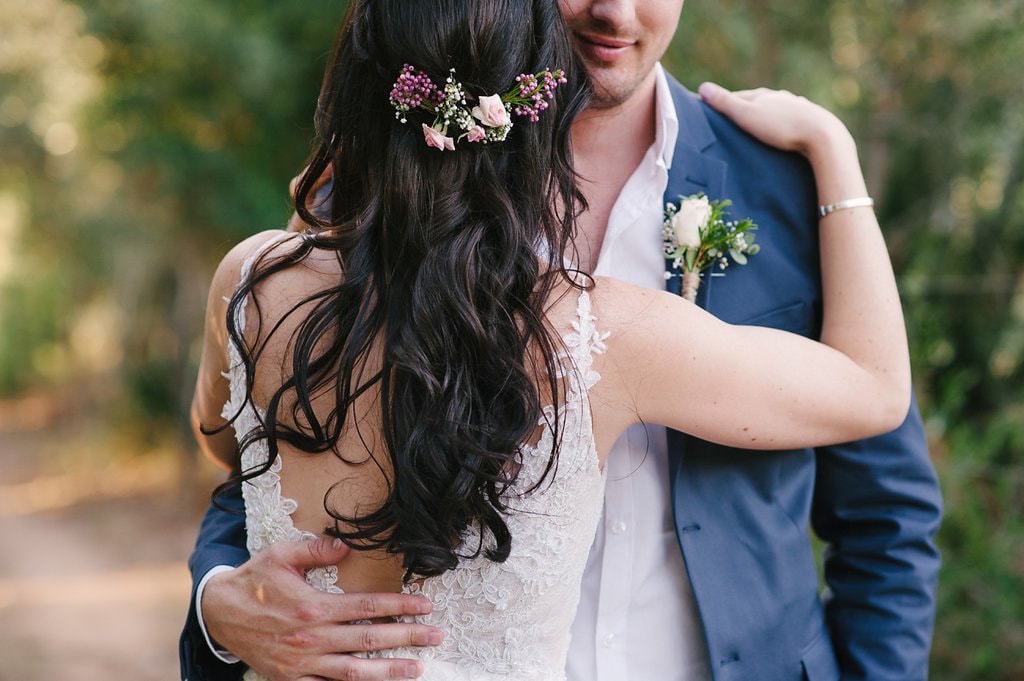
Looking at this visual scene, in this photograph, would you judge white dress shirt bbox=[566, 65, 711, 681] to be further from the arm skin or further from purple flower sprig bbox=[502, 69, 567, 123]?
purple flower sprig bbox=[502, 69, 567, 123]

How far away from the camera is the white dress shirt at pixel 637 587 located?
203cm

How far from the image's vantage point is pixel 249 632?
185 cm

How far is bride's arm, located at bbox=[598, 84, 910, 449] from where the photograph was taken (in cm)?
164

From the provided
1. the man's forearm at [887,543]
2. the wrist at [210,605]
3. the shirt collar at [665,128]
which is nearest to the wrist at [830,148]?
the shirt collar at [665,128]

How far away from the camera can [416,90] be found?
154cm

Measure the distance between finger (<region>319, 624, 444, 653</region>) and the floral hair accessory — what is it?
0.87 meters

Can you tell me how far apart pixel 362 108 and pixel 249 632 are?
1024 mm

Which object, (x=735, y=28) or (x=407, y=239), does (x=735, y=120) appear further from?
(x=735, y=28)

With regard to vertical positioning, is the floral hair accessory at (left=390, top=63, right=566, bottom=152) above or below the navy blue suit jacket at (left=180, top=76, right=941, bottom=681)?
above

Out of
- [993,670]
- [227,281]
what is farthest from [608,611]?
[993,670]

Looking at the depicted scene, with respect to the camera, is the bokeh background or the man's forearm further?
the bokeh background

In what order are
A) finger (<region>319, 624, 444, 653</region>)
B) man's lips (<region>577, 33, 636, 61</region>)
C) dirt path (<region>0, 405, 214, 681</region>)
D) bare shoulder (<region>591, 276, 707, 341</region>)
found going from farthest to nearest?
1. dirt path (<region>0, 405, 214, 681</region>)
2. man's lips (<region>577, 33, 636, 61</region>)
3. finger (<region>319, 624, 444, 653</region>)
4. bare shoulder (<region>591, 276, 707, 341</region>)

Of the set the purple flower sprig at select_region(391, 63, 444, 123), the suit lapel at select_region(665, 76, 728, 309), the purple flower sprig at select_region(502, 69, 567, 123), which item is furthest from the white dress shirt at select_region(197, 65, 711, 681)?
the purple flower sprig at select_region(391, 63, 444, 123)

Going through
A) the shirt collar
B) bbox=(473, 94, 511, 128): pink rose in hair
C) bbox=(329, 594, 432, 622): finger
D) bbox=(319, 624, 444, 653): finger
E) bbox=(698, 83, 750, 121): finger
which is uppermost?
bbox=(473, 94, 511, 128): pink rose in hair
